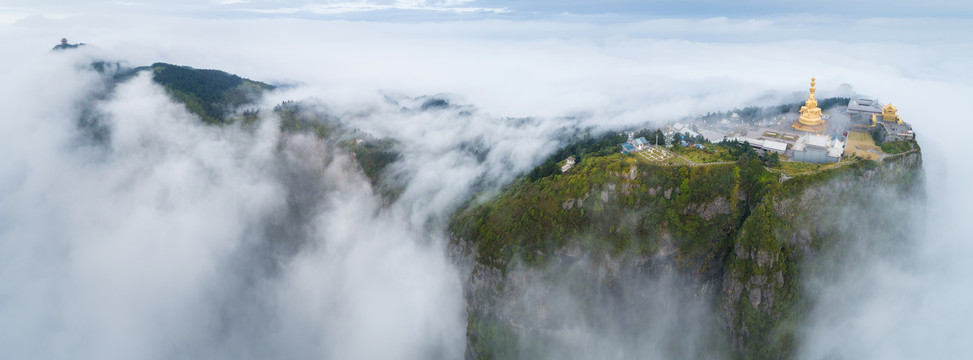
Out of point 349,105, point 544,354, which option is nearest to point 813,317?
point 544,354

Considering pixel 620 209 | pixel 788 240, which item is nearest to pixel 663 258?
pixel 620 209

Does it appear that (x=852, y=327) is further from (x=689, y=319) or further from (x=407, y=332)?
(x=407, y=332)

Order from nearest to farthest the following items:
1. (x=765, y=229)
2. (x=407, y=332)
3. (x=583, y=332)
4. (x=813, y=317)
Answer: (x=765, y=229) → (x=813, y=317) → (x=583, y=332) → (x=407, y=332)

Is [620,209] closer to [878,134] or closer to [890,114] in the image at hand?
[878,134]

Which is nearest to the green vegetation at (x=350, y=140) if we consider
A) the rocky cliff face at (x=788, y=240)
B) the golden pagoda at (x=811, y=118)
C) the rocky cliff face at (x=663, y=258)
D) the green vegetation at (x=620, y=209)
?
the rocky cliff face at (x=663, y=258)

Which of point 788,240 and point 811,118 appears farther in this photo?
point 811,118

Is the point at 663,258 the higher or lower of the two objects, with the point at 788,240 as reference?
lower
